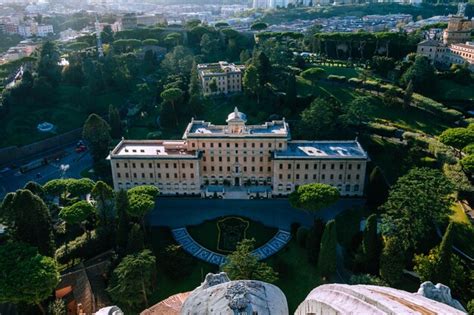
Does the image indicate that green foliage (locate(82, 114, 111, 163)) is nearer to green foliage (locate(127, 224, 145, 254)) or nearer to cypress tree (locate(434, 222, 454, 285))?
green foliage (locate(127, 224, 145, 254))

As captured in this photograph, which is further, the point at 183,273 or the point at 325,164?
the point at 325,164

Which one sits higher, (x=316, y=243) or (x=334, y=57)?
(x=334, y=57)

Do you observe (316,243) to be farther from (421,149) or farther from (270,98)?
(270,98)

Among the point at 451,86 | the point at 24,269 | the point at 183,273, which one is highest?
the point at 451,86

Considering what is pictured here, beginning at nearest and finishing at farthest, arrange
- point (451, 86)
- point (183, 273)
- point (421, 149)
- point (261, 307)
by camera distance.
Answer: point (261, 307) < point (183, 273) < point (421, 149) < point (451, 86)

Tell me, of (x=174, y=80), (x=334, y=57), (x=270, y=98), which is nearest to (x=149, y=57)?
(x=174, y=80)

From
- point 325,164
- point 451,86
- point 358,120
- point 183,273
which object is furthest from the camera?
point 451,86
